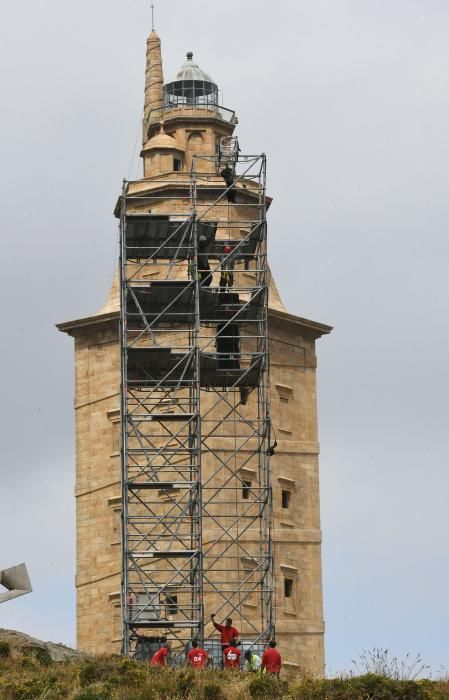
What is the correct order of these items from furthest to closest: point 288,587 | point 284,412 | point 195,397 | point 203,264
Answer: point 284,412 < point 288,587 < point 203,264 < point 195,397

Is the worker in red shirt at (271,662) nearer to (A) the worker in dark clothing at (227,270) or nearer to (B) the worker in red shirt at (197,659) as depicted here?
(B) the worker in red shirt at (197,659)

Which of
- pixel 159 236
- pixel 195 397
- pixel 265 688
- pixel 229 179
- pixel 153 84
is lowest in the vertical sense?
pixel 265 688

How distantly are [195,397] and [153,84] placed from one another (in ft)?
109

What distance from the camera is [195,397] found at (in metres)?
87.2

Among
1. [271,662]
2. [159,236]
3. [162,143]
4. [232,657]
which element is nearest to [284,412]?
[162,143]

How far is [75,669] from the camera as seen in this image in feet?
224

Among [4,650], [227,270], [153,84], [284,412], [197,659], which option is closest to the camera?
[197,659]

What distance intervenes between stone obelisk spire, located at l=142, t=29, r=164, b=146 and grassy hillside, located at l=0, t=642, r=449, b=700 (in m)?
Answer: 49.2

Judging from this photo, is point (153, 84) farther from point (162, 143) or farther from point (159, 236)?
point (159, 236)

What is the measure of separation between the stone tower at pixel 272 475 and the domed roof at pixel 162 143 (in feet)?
0.79

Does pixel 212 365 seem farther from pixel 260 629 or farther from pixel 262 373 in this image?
pixel 260 629

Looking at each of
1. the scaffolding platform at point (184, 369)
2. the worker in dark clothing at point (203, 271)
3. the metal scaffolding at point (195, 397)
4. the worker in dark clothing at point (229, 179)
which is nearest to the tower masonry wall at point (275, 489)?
the metal scaffolding at point (195, 397)

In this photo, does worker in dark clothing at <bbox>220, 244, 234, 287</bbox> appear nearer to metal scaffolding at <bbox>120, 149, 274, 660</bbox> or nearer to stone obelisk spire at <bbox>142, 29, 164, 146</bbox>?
metal scaffolding at <bbox>120, 149, 274, 660</bbox>

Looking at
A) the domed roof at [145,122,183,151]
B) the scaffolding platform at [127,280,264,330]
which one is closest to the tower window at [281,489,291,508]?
the domed roof at [145,122,183,151]
